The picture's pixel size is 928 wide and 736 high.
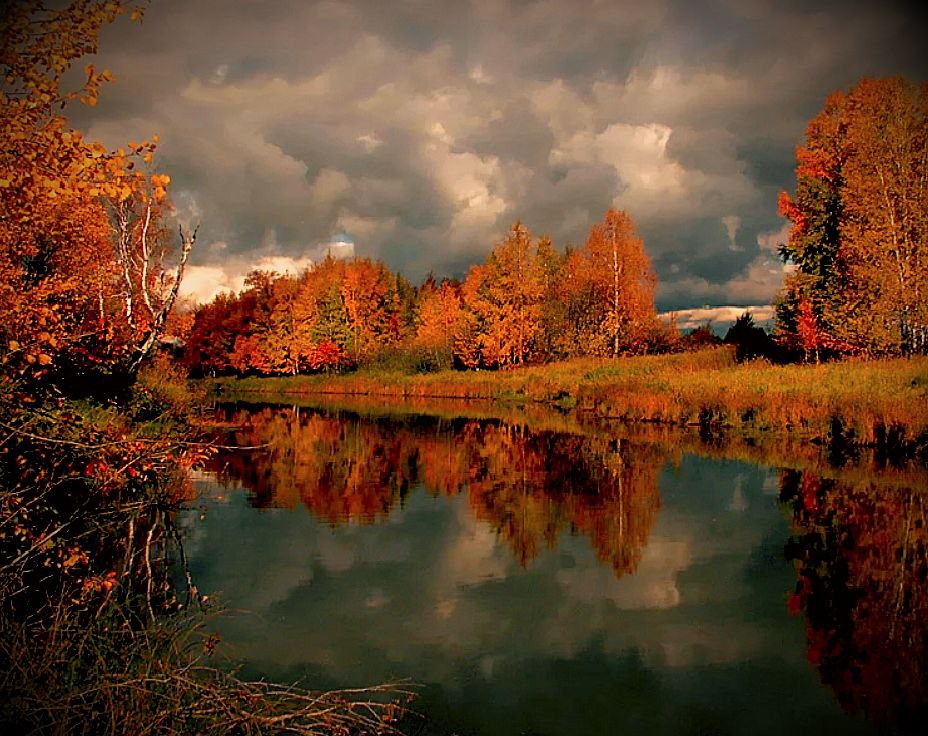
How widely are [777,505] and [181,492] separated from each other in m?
12.6

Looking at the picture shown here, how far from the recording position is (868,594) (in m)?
9.36

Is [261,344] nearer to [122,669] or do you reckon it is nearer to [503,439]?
[503,439]

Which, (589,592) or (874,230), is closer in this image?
(589,592)

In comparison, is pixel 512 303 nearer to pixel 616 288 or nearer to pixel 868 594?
pixel 616 288

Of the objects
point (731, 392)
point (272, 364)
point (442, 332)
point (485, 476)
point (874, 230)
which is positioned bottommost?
point (485, 476)

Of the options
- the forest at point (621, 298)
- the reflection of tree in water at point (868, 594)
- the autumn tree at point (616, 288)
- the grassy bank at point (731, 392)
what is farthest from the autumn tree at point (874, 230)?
the reflection of tree in water at point (868, 594)

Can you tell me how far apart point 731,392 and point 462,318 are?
30.9 meters

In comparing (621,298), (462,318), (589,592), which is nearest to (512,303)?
(462,318)

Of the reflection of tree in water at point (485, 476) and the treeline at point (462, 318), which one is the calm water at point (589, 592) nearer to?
the reflection of tree in water at point (485, 476)

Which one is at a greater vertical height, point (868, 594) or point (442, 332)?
point (442, 332)

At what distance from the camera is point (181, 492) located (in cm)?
1373

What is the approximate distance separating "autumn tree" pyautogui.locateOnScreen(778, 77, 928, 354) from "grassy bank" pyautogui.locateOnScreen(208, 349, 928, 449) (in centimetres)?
352

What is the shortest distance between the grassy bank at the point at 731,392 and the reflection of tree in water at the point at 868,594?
7188 mm

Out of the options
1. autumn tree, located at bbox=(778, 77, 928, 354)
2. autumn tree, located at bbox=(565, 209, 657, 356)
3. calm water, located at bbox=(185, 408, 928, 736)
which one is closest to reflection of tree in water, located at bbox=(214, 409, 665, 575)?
calm water, located at bbox=(185, 408, 928, 736)
